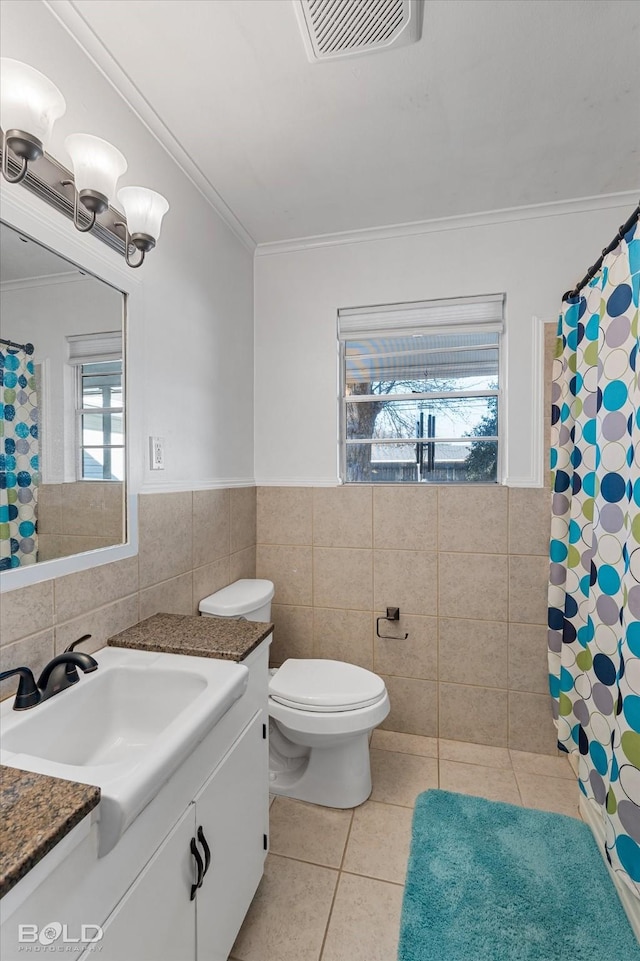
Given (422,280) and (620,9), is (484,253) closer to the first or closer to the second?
(422,280)

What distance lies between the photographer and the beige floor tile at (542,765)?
1.95 m

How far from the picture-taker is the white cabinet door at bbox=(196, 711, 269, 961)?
1.00m

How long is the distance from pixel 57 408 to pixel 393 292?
1.65 meters

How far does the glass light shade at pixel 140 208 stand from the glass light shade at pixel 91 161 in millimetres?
116

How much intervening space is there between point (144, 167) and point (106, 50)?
29 cm

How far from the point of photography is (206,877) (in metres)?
1.00

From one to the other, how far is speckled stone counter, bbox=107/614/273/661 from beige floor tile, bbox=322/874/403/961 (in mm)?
843

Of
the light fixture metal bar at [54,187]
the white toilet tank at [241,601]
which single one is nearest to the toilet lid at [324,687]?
the white toilet tank at [241,601]

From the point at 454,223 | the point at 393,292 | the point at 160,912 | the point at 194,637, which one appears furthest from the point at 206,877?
the point at 454,223

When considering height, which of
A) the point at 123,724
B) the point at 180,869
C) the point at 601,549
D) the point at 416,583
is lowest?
the point at 180,869

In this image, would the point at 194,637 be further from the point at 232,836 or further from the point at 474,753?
the point at 474,753

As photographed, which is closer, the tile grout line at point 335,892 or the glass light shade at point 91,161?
the glass light shade at point 91,161

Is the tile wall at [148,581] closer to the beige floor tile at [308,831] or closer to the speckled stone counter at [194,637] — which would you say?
the speckled stone counter at [194,637]

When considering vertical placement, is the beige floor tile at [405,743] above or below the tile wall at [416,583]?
below
